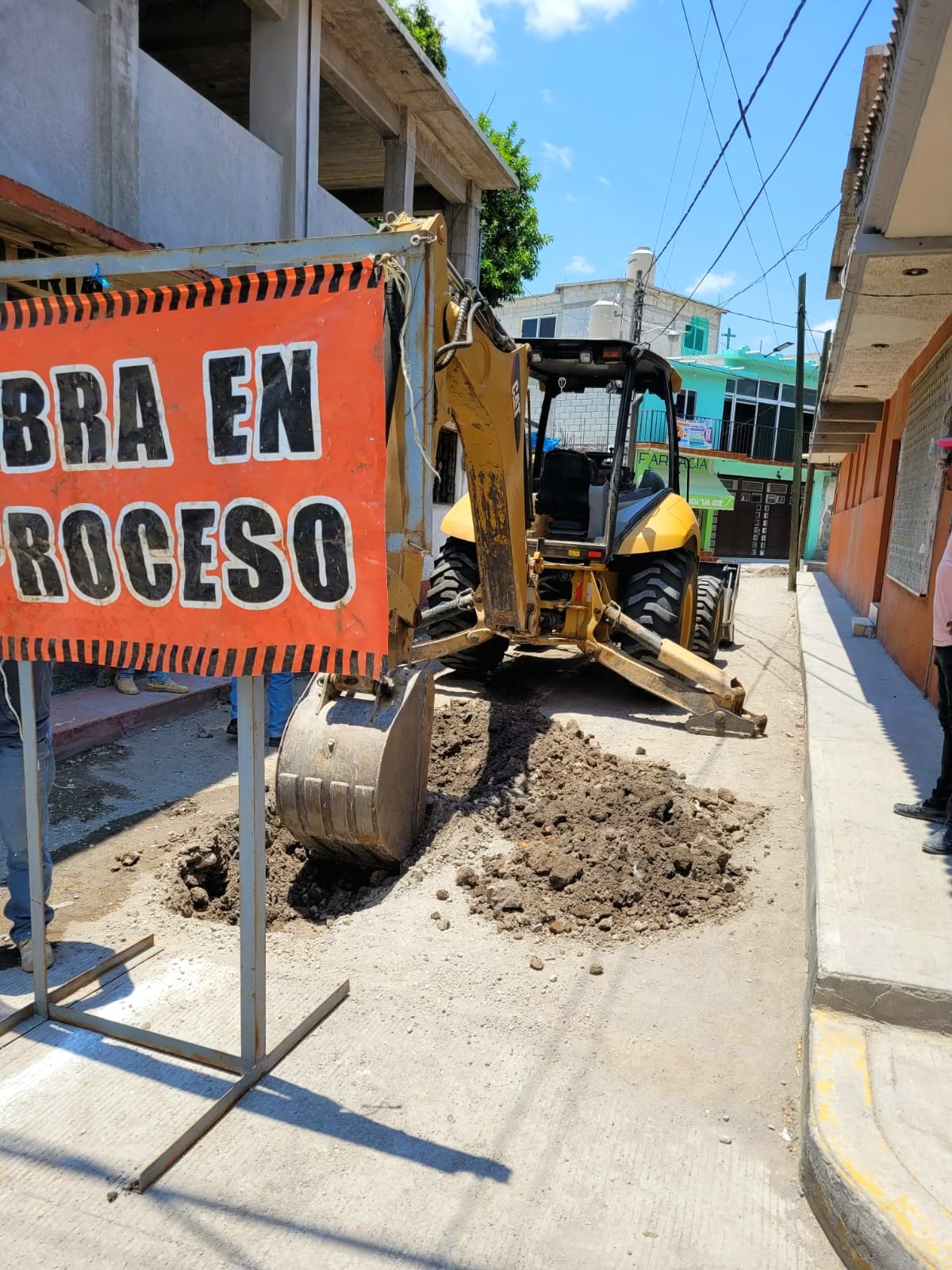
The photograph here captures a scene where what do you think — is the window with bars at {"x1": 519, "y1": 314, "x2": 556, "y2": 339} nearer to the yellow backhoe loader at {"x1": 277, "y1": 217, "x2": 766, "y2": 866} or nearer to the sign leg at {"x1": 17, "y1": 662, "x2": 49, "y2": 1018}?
the yellow backhoe loader at {"x1": 277, "y1": 217, "x2": 766, "y2": 866}

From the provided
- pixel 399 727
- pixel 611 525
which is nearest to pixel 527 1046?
pixel 399 727

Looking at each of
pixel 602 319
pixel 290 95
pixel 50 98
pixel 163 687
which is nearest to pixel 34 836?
pixel 163 687

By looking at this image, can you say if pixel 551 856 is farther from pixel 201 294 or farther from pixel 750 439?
pixel 750 439

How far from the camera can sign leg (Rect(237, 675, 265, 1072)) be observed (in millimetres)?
2645

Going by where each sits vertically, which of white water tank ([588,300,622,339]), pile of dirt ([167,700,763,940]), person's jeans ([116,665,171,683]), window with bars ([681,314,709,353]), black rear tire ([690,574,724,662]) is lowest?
pile of dirt ([167,700,763,940])

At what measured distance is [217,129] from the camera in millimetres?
8109

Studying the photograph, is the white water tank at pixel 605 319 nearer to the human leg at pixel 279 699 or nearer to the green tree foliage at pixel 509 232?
the green tree foliage at pixel 509 232

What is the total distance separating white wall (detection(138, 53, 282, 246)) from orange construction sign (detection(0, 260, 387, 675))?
5453mm

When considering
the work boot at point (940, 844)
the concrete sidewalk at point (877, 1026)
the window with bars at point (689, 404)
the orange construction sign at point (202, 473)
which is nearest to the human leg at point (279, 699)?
the orange construction sign at point (202, 473)

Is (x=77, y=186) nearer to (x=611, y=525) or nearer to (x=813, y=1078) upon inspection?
(x=611, y=525)

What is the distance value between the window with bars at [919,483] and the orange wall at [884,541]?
0.50ft

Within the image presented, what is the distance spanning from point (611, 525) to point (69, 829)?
14.4 feet

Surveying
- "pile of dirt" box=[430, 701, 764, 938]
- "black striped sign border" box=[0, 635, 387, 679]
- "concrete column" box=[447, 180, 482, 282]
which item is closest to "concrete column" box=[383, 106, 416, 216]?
"concrete column" box=[447, 180, 482, 282]

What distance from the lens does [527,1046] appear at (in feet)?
9.73
